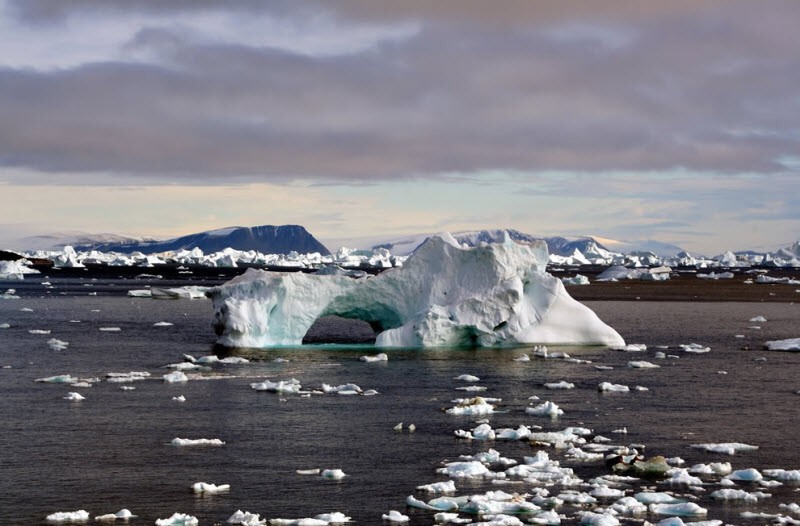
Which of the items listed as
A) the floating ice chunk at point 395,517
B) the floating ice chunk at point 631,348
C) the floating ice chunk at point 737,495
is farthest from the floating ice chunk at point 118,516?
the floating ice chunk at point 631,348

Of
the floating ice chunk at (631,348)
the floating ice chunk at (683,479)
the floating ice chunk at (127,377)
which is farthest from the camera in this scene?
the floating ice chunk at (631,348)

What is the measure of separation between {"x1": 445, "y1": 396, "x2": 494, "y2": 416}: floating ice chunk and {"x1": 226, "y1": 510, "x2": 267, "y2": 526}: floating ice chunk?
Result: 9.07m

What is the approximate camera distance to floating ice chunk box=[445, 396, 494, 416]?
72.6ft

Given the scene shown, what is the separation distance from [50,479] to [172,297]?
5537 centimetres

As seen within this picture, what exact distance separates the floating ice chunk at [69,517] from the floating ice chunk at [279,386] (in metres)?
11.4

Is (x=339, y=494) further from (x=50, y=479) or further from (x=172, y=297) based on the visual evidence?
(x=172, y=297)

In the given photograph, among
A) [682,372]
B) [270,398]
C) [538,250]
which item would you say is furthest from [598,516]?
[538,250]

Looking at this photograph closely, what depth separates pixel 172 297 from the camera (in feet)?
230

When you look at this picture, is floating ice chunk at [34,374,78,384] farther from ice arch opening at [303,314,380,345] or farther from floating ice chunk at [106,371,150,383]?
ice arch opening at [303,314,380,345]

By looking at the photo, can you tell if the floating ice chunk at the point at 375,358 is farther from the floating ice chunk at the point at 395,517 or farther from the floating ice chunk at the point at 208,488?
the floating ice chunk at the point at 395,517

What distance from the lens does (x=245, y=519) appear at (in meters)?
13.4

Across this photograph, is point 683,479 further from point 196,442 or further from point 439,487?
point 196,442

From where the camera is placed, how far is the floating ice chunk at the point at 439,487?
15102 millimetres

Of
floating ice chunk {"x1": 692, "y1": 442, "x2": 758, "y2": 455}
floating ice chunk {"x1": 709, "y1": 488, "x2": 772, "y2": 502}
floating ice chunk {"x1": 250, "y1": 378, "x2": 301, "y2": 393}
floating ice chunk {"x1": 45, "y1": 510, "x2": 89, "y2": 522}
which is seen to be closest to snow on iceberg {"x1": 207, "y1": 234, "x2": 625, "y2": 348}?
floating ice chunk {"x1": 250, "y1": 378, "x2": 301, "y2": 393}
